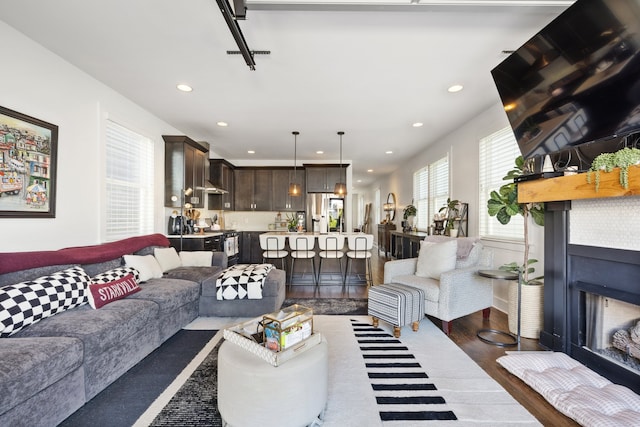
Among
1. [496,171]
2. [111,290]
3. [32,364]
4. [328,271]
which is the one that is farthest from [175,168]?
[496,171]

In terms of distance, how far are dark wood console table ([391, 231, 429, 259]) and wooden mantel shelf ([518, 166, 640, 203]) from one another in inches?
99.1

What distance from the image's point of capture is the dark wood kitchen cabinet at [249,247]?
685 cm

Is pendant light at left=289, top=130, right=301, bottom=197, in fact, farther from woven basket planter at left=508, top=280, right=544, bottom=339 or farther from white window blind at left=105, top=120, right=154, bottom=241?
woven basket planter at left=508, top=280, right=544, bottom=339

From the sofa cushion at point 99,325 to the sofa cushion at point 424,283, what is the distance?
2540 millimetres

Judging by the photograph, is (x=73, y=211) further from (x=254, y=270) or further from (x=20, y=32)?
(x=254, y=270)

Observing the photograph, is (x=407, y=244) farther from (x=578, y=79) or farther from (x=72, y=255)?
(x=72, y=255)

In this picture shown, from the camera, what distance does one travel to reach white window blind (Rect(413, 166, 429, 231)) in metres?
6.39

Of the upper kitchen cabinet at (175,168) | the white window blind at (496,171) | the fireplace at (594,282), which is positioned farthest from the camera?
the upper kitchen cabinet at (175,168)

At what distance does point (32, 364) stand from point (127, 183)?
114 inches

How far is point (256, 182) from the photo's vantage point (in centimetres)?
725

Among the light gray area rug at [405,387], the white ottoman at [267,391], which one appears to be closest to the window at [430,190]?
the light gray area rug at [405,387]

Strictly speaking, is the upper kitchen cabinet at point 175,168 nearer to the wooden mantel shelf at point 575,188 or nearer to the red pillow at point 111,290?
the red pillow at point 111,290

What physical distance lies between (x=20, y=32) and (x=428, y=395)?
4.30m

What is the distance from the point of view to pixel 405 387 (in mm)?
1957
